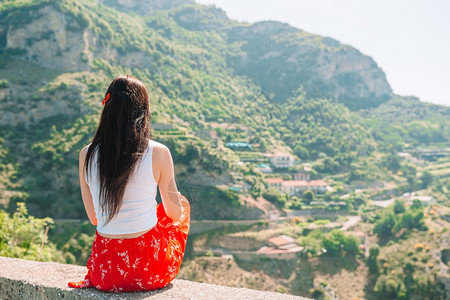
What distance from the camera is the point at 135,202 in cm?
183

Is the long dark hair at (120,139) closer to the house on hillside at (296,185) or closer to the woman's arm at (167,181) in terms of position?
the woman's arm at (167,181)

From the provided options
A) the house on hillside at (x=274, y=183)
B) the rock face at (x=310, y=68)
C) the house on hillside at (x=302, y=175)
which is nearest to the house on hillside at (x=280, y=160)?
the house on hillside at (x=302, y=175)

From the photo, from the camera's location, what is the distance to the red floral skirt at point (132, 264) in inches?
69.9

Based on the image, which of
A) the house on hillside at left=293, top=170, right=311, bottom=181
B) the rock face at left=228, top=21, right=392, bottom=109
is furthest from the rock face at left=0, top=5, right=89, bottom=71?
the rock face at left=228, top=21, right=392, bottom=109

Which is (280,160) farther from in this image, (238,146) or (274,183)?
(274,183)

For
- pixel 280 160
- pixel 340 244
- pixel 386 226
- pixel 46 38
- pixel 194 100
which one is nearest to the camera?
pixel 340 244

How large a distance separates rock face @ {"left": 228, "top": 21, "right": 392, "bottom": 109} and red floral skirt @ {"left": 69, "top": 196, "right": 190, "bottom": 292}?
207 feet

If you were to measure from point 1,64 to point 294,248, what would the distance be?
37540 mm

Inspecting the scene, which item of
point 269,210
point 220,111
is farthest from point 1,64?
point 269,210

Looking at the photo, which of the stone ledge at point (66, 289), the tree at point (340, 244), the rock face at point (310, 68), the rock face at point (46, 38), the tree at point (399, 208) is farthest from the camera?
the rock face at point (310, 68)

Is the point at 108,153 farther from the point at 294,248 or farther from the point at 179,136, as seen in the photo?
the point at 179,136

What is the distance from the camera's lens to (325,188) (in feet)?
129

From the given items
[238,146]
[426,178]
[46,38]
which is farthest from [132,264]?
[426,178]

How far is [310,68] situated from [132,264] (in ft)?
253
